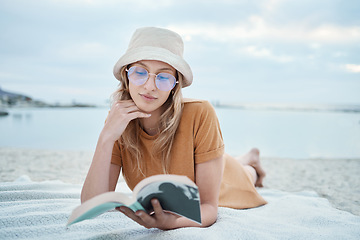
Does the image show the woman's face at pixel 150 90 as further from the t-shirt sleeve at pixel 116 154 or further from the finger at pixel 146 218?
the finger at pixel 146 218

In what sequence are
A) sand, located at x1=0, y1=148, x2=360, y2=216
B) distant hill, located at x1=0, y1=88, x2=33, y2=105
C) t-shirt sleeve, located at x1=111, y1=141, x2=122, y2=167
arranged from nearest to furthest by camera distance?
t-shirt sleeve, located at x1=111, y1=141, x2=122, y2=167
sand, located at x1=0, y1=148, x2=360, y2=216
distant hill, located at x1=0, y1=88, x2=33, y2=105

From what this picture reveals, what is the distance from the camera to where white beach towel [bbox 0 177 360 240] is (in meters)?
1.69

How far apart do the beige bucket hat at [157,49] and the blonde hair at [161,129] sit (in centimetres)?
7

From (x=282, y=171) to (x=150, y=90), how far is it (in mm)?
4027

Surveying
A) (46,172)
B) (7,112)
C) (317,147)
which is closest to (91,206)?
(46,172)

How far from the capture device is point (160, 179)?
1.13 meters

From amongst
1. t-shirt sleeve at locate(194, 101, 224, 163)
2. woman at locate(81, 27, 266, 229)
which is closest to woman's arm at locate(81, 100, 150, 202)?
woman at locate(81, 27, 266, 229)

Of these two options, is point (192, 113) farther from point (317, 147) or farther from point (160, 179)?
point (317, 147)

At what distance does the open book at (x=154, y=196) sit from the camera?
1.12 metres

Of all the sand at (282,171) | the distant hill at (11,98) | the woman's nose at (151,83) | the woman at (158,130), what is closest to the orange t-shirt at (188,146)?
the woman at (158,130)

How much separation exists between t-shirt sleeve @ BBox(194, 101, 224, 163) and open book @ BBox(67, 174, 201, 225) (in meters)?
0.61

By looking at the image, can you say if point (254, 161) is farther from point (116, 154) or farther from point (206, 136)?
point (116, 154)

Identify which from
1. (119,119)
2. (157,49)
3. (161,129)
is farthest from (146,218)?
(157,49)

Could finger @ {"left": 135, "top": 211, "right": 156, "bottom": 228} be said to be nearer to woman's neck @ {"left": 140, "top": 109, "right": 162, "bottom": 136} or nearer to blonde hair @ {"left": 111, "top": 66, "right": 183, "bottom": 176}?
blonde hair @ {"left": 111, "top": 66, "right": 183, "bottom": 176}
